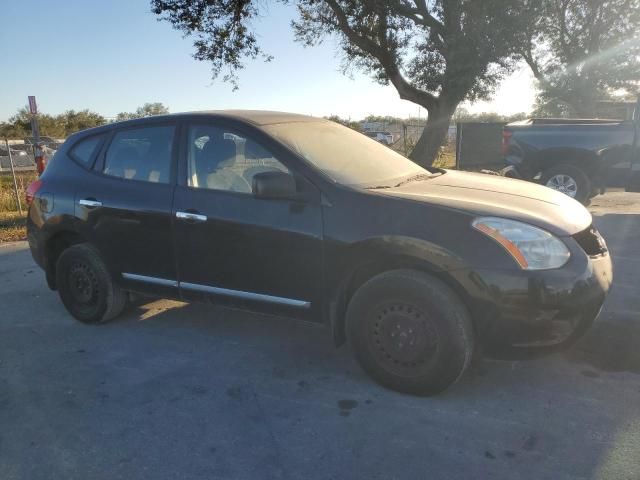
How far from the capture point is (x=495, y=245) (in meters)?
2.82

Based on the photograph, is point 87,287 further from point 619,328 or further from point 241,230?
point 619,328

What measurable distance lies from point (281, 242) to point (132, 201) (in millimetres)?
1352

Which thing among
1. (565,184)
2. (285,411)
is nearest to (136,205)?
(285,411)

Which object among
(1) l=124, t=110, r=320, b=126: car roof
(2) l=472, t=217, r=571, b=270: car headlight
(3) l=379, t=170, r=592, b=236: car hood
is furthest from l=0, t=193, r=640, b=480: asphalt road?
(1) l=124, t=110, r=320, b=126: car roof

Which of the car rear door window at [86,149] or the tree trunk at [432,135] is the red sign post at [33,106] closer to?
the car rear door window at [86,149]

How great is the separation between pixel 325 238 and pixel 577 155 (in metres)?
6.99

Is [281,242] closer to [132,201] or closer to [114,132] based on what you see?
[132,201]

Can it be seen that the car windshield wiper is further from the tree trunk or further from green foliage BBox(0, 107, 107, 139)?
green foliage BBox(0, 107, 107, 139)

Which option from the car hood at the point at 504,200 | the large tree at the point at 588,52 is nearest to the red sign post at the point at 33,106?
the car hood at the point at 504,200

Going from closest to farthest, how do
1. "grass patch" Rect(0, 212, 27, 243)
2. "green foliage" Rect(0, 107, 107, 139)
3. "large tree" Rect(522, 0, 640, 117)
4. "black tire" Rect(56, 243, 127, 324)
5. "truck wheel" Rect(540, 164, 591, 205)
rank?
"black tire" Rect(56, 243, 127, 324)
"grass patch" Rect(0, 212, 27, 243)
"truck wheel" Rect(540, 164, 591, 205)
"large tree" Rect(522, 0, 640, 117)
"green foliage" Rect(0, 107, 107, 139)

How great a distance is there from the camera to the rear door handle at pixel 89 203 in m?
4.13

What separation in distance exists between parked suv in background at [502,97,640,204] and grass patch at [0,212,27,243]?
8161 millimetres

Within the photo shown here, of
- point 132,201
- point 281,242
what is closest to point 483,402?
point 281,242

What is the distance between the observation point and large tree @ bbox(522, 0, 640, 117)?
21.5 meters
